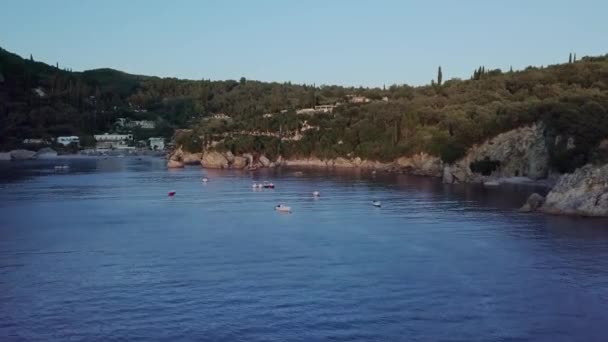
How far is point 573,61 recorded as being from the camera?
109 m

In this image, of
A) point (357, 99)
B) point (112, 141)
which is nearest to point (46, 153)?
point (112, 141)

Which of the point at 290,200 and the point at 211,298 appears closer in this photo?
the point at 211,298

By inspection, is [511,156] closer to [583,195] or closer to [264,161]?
[583,195]

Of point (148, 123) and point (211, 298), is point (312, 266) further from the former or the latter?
point (148, 123)

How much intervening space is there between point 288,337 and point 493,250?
746 inches

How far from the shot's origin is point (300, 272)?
109 feet

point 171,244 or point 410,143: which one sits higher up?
point 410,143

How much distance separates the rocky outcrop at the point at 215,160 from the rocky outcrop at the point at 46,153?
4830 cm

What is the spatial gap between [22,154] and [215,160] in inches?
2030

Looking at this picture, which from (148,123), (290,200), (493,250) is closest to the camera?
(493,250)

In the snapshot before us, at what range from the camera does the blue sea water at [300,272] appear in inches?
978

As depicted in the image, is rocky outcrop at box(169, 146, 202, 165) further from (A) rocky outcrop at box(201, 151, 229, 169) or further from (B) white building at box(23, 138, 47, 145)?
(B) white building at box(23, 138, 47, 145)

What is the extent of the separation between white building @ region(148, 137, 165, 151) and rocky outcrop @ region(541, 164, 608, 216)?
5431 inches

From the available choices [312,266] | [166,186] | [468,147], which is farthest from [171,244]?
[468,147]
